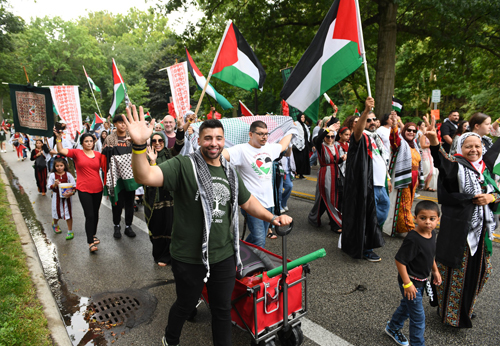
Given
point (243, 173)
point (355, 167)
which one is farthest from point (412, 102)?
point (243, 173)

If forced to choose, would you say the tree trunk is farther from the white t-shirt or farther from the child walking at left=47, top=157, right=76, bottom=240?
the child walking at left=47, top=157, right=76, bottom=240

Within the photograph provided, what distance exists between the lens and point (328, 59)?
4.41 m

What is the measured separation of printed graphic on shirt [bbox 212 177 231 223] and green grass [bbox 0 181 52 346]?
197cm

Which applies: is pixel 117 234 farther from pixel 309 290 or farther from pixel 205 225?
pixel 205 225

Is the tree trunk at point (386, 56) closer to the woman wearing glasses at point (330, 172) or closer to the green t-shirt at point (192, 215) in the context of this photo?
the woman wearing glasses at point (330, 172)

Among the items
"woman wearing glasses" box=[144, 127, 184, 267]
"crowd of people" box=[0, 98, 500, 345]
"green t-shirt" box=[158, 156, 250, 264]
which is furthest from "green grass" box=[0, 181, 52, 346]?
"green t-shirt" box=[158, 156, 250, 264]

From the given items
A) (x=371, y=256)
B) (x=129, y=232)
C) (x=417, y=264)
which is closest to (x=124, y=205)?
(x=129, y=232)

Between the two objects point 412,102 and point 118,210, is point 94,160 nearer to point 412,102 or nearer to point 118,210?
point 118,210

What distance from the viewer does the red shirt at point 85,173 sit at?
5398 millimetres

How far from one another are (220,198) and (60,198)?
186 inches

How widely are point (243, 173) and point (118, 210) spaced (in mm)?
2997

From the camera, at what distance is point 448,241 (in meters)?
3.17

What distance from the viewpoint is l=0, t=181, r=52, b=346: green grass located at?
3.04 m

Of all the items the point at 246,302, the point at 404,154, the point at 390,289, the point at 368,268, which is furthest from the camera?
the point at 404,154
